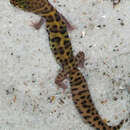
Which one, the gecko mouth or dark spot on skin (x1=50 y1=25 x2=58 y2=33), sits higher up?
the gecko mouth

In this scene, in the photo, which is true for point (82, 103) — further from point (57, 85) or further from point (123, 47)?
point (123, 47)

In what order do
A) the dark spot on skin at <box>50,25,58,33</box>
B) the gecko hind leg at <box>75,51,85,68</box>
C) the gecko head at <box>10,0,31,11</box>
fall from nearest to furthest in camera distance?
the gecko head at <box>10,0,31,11</box> → the dark spot on skin at <box>50,25,58,33</box> → the gecko hind leg at <box>75,51,85,68</box>

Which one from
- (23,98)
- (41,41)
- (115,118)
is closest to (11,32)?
(41,41)

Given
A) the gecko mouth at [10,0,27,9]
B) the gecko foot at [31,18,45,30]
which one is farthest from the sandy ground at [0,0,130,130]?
the gecko mouth at [10,0,27,9]

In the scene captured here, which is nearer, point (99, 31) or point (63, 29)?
point (63, 29)

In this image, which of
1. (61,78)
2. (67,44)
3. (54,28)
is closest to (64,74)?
(61,78)

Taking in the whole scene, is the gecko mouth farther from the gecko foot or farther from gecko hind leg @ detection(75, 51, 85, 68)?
gecko hind leg @ detection(75, 51, 85, 68)
